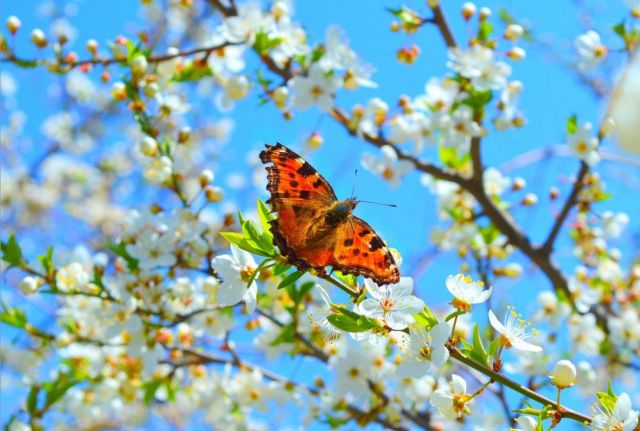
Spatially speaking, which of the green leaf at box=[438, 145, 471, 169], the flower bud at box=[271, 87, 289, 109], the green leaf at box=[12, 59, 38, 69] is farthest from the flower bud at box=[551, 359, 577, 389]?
the green leaf at box=[12, 59, 38, 69]

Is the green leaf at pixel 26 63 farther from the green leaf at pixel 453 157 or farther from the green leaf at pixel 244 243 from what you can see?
the green leaf at pixel 453 157

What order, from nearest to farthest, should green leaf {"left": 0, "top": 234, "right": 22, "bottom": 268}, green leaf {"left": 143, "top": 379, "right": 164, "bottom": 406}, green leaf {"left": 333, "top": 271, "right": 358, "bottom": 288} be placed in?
green leaf {"left": 333, "top": 271, "right": 358, "bottom": 288}
green leaf {"left": 0, "top": 234, "right": 22, "bottom": 268}
green leaf {"left": 143, "top": 379, "right": 164, "bottom": 406}

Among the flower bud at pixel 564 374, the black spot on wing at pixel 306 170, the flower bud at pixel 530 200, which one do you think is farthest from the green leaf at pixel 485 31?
the flower bud at pixel 564 374

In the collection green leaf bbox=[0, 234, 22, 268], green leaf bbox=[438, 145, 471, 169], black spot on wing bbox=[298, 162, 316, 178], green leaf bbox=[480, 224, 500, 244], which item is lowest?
green leaf bbox=[0, 234, 22, 268]

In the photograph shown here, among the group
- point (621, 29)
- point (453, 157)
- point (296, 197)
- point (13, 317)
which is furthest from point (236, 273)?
point (621, 29)

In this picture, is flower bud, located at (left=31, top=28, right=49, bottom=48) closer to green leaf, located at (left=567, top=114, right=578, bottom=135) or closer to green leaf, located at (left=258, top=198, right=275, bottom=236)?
green leaf, located at (left=258, top=198, right=275, bottom=236)

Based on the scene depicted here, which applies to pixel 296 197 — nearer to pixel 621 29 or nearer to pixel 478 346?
pixel 478 346

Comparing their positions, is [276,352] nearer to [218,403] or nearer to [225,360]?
[225,360]
